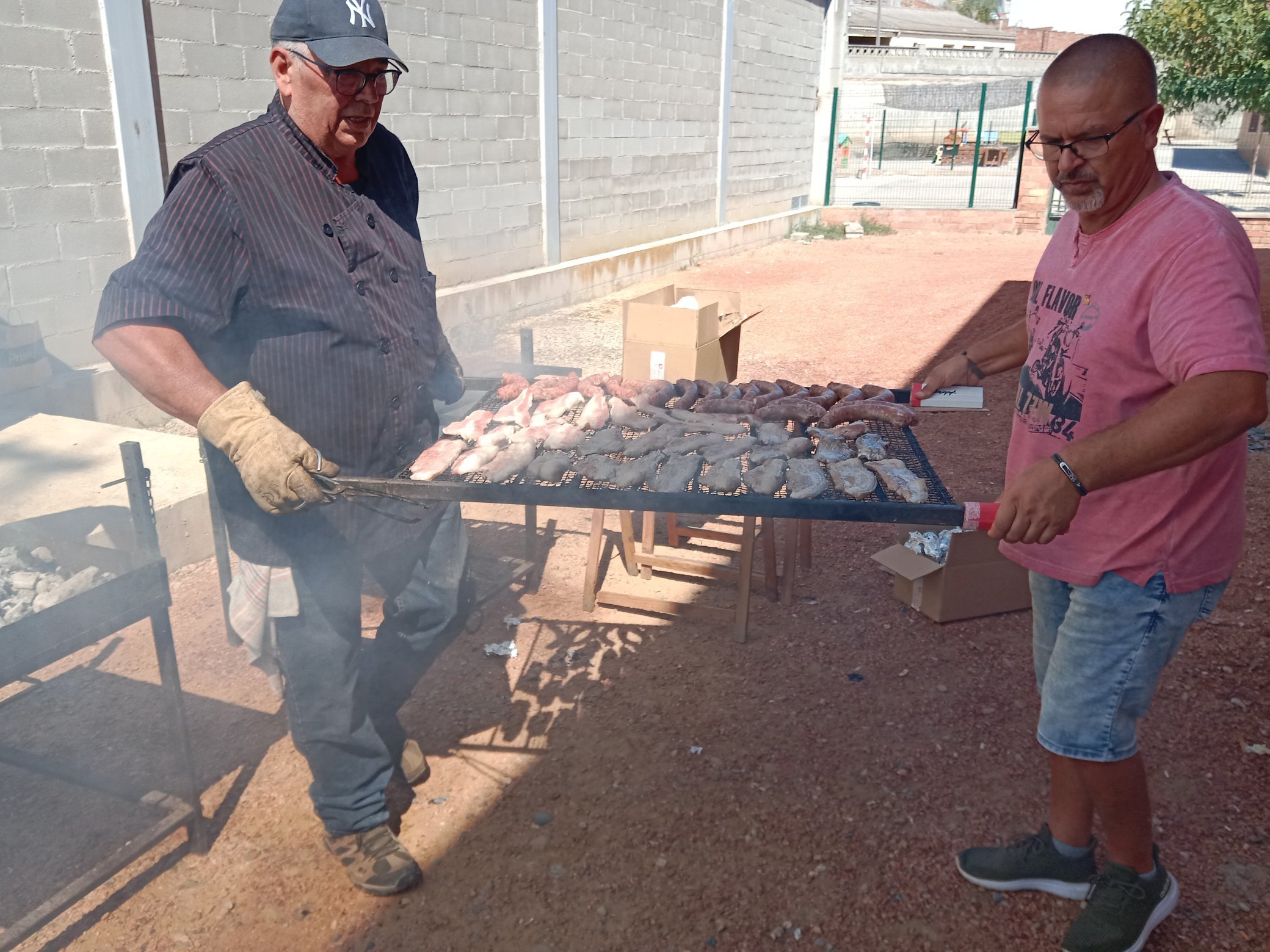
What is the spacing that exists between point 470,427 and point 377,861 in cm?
139

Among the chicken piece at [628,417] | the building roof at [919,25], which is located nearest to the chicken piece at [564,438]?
the chicken piece at [628,417]

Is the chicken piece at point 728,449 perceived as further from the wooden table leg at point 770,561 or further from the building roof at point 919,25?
the building roof at point 919,25

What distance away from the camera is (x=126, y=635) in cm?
412

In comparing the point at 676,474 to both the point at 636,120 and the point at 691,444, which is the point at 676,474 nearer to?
the point at 691,444

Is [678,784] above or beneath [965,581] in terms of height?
beneath

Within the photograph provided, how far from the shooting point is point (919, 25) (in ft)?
190

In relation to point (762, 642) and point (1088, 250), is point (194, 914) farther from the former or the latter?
point (1088, 250)

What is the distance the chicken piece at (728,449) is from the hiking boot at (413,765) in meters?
1.53

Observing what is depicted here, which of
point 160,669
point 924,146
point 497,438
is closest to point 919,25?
point 924,146

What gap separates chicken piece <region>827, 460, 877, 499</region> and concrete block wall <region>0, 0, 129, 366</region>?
5.36 meters

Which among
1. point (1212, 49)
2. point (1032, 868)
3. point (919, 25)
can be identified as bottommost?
point (1032, 868)

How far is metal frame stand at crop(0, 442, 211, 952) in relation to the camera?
7.70ft

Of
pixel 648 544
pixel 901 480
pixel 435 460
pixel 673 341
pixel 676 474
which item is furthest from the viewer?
pixel 673 341

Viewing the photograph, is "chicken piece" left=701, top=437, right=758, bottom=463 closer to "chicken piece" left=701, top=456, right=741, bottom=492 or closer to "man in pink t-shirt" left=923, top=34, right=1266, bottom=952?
"chicken piece" left=701, top=456, right=741, bottom=492
